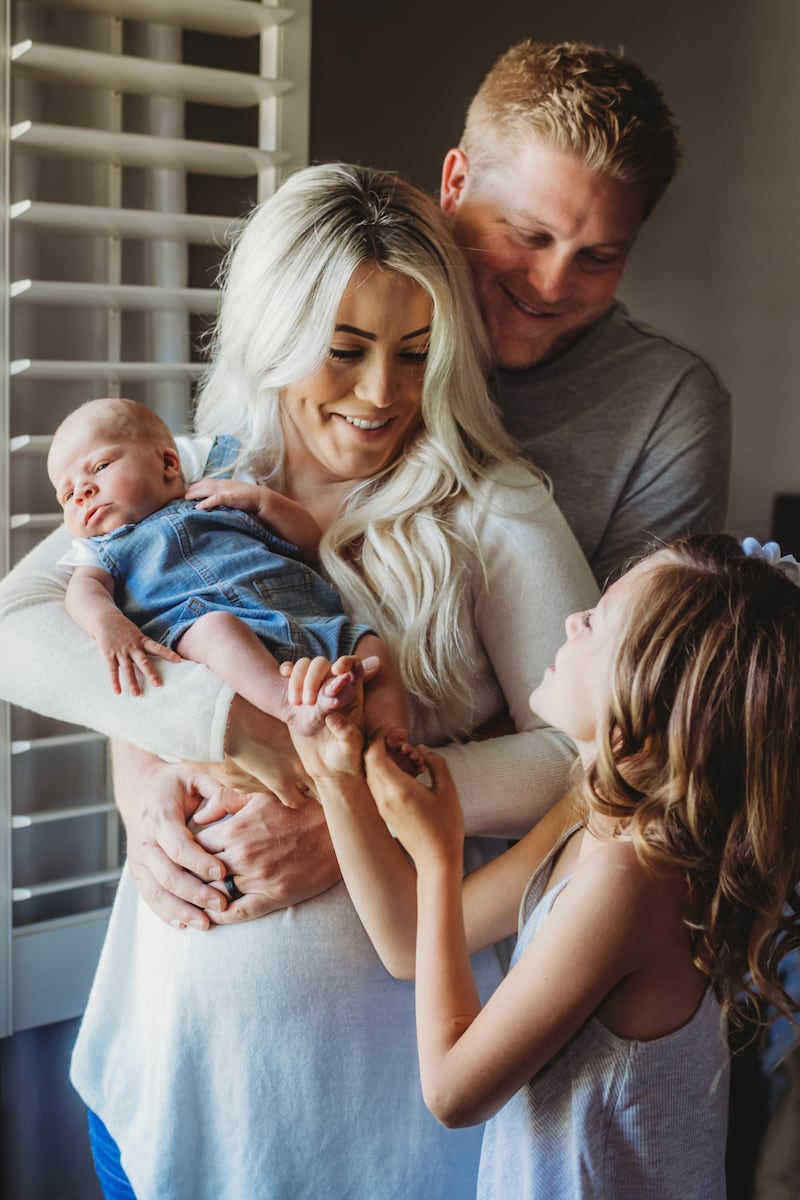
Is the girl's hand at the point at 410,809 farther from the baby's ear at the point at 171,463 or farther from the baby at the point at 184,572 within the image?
the baby's ear at the point at 171,463

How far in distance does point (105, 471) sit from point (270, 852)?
1.63 feet

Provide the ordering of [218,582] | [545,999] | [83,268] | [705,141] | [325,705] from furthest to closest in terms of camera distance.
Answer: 1. [705,141]
2. [83,268]
3. [218,582]
4. [325,705]
5. [545,999]

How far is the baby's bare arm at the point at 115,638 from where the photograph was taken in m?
1.30

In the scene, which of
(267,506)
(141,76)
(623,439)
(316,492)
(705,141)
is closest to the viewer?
(267,506)

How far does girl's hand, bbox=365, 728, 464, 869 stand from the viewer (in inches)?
44.9

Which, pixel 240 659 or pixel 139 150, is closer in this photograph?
pixel 240 659

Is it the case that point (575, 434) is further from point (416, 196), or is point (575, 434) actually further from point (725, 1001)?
point (725, 1001)

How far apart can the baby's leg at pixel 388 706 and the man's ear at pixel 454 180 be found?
760 mm

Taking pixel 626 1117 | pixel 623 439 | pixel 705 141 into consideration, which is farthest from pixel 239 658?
pixel 705 141

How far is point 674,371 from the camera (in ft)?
5.81

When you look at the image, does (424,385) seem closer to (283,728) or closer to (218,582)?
(218,582)

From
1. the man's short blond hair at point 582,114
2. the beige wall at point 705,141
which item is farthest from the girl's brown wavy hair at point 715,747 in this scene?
the beige wall at point 705,141

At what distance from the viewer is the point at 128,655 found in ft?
4.29

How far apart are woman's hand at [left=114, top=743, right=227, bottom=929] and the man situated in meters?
0.65
